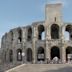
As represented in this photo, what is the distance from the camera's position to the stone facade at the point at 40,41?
56656 mm

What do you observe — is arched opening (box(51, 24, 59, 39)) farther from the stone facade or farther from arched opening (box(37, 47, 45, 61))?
arched opening (box(37, 47, 45, 61))

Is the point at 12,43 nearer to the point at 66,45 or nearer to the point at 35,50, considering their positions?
the point at 35,50

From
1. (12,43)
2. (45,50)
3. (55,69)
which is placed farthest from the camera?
(12,43)

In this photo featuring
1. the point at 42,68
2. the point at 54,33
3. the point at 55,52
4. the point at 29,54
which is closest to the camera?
the point at 42,68

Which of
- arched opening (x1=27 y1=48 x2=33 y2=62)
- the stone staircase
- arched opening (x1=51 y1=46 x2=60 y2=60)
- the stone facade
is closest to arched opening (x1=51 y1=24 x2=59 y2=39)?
the stone facade

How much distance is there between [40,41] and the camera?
189ft

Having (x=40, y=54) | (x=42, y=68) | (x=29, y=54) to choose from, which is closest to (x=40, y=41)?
(x=40, y=54)

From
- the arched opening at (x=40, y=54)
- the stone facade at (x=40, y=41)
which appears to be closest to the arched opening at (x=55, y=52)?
the stone facade at (x=40, y=41)

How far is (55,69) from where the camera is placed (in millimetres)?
36188

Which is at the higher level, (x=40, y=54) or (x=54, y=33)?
(x=54, y=33)

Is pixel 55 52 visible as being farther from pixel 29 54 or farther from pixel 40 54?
pixel 29 54

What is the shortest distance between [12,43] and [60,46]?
11331mm

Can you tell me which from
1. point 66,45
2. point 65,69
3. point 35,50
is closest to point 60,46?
point 66,45

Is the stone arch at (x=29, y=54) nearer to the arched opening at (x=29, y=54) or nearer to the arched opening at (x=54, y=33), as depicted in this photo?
the arched opening at (x=29, y=54)
